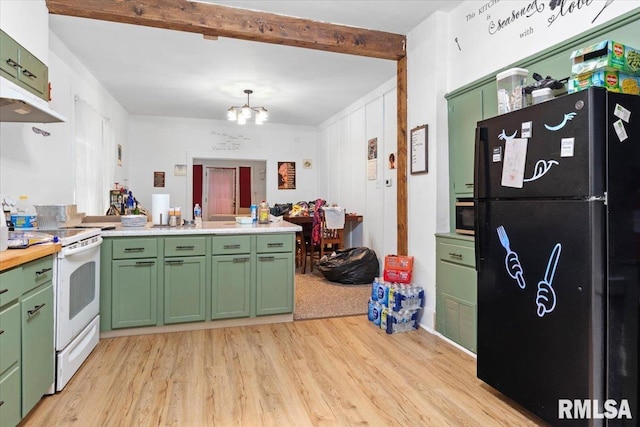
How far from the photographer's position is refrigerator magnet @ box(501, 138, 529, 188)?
72.9 inches

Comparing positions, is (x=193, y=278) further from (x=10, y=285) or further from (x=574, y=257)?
(x=574, y=257)

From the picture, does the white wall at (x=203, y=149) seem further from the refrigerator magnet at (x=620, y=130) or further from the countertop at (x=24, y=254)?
the refrigerator magnet at (x=620, y=130)

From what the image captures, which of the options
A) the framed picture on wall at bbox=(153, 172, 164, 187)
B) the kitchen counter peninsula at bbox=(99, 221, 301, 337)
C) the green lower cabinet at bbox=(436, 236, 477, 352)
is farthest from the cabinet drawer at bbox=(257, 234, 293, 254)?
the framed picture on wall at bbox=(153, 172, 164, 187)

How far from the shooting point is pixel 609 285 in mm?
1563

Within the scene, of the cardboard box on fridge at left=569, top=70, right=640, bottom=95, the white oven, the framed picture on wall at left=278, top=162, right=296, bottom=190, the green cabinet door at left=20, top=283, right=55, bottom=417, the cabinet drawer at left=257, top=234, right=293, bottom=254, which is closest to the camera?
the cardboard box on fridge at left=569, top=70, right=640, bottom=95

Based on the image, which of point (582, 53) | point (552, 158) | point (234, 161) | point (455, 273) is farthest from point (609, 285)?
point (234, 161)

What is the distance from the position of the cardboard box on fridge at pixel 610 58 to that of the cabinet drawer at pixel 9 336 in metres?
2.81

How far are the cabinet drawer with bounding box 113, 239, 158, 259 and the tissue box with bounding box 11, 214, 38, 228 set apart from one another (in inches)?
20.9

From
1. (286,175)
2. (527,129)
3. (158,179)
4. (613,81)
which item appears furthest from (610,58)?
(158,179)

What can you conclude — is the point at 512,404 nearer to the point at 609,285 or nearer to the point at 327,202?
the point at 609,285

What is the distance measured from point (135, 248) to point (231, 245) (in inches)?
29.6

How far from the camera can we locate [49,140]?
3.36 m

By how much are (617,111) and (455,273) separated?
1568mm

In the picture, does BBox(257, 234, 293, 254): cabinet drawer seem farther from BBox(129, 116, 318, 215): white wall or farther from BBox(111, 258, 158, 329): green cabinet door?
BBox(129, 116, 318, 215): white wall
